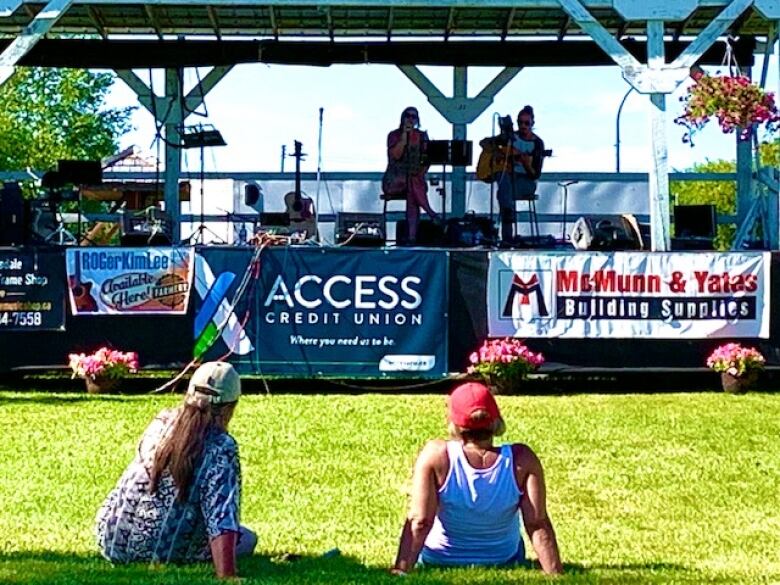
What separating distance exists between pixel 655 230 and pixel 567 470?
5611 mm

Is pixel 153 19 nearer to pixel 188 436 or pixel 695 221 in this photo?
pixel 695 221

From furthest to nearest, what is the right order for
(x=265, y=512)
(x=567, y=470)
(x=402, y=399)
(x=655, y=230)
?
1. (x=655, y=230)
2. (x=402, y=399)
3. (x=567, y=470)
4. (x=265, y=512)

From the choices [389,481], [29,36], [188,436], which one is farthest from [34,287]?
[188,436]

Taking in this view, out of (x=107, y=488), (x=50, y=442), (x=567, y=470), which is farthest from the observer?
(x=50, y=442)

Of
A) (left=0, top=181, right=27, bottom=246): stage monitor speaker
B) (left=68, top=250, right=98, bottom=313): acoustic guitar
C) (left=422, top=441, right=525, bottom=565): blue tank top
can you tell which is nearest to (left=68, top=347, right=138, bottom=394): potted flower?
(left=68, top=250, right=98, bottom=313): acoustic guitar

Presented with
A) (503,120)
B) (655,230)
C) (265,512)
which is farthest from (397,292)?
(265,512)

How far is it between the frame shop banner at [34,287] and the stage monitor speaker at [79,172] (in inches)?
118

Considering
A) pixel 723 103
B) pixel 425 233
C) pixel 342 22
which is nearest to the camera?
pixel 723 103

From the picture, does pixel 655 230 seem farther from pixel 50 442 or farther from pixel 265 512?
pixel 265 512

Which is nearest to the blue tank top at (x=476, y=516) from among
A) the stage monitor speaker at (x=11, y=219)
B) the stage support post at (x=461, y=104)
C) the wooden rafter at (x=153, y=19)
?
the stage monitor speaker at (x=11, y=219)

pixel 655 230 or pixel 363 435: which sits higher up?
pixel 655 230

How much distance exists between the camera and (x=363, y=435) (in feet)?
38.6

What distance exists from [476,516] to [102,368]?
8947mm

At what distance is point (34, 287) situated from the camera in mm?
15031
